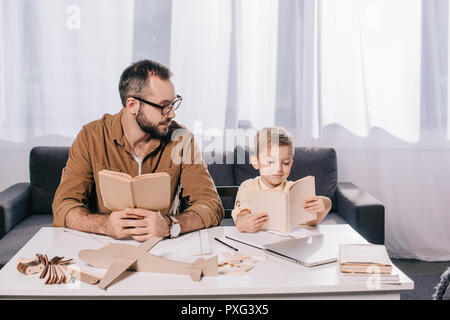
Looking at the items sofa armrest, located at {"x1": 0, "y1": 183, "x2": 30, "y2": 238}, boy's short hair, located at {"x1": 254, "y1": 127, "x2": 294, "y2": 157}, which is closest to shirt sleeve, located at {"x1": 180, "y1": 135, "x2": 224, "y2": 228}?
boy's short hair, located at {"x1": 254, "y1": 127, "x2": 294, "y2": 157}

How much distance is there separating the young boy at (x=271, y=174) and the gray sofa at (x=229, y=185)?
0.77 m

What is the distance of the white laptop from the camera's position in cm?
127

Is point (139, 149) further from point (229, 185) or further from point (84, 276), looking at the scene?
point (229, 185)

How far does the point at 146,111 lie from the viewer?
1.84 metres

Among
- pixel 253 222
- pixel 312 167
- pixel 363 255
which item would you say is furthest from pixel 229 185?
pixel 363 255

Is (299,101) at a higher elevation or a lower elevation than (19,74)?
lower

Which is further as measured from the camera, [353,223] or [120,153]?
[353,223]

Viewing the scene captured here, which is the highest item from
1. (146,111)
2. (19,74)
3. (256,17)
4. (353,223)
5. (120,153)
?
(256,17)

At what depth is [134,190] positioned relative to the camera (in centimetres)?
140

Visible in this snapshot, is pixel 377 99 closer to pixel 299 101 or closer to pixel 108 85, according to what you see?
pixel 299 101

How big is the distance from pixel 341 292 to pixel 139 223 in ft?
2.06

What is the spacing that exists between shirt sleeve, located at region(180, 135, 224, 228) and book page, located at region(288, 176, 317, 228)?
30 cm

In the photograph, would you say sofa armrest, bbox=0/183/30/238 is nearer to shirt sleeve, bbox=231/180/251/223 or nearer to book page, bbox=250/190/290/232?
shirt sleeve, bbox=231/180/251/223
